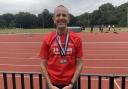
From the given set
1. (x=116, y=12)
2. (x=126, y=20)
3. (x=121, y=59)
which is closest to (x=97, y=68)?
(x=121, y=59)

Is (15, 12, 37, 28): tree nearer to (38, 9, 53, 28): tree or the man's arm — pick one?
(38, 9, 53, 28): tree

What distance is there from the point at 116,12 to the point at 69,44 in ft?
298

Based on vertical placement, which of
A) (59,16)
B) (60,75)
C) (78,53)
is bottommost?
(60,75)

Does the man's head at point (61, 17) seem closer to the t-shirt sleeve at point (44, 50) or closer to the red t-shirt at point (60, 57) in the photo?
the red t-shirt at point (60, 57)

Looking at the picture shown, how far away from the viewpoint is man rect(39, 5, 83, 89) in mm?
3920

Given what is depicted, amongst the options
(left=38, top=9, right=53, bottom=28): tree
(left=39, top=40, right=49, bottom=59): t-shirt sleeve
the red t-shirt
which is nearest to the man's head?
the red t-shirt

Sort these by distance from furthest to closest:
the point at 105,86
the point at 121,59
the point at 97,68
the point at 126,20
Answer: the point at 126,20 → the point at 121,59 → the point at 97,68 → the point at 105,86

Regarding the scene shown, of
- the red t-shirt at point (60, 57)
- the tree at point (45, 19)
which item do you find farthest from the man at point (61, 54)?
the tree at point (45, 19)

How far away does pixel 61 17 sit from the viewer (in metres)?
3.89

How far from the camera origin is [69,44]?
3957 mm

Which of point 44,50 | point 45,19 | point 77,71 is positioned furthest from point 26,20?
point 77,71

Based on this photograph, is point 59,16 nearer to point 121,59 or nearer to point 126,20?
point 121,59

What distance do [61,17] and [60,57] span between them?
0.47 meters

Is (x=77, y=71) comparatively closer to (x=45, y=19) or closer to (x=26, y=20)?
(x=45, y=19)
